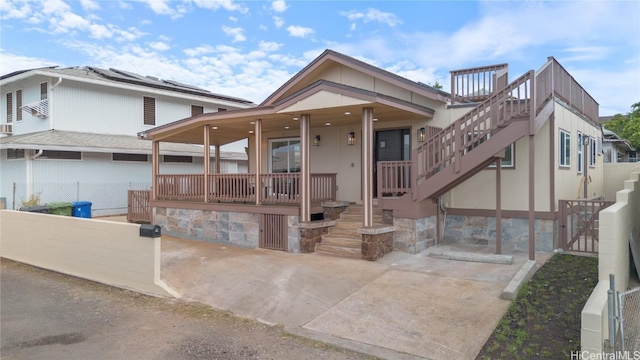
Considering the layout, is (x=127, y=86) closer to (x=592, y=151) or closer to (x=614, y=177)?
(x=592, y=151)

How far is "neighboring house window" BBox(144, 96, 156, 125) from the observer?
18.3 metres

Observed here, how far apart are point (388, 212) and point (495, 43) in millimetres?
9718

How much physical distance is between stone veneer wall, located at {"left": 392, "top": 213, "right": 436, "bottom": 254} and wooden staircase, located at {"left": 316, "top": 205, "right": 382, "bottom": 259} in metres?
0.61

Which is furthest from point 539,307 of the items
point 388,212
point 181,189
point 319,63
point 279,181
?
point 181,189

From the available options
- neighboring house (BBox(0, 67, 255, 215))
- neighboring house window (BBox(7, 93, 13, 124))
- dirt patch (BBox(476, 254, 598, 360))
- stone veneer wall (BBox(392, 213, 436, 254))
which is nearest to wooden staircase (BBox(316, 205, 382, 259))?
stone veneer wall (BBox(392, 213, 436, 254))

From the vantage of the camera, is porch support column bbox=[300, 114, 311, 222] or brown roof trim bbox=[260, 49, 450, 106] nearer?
porch support column bbox=[300, 114, 311, 222]

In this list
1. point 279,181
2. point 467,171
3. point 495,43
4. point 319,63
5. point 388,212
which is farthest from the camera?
point 495,43

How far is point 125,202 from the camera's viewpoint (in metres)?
16.6

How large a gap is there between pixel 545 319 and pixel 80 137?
16676mm

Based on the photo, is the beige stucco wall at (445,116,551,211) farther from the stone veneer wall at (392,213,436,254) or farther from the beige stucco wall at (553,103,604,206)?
the stone veneer wall at (392,213,436,254)

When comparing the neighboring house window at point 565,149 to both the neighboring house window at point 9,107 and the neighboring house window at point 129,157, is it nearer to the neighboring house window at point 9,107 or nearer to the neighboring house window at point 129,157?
the neighboring house window at point 129,157

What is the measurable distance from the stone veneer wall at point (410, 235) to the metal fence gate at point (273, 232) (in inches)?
92.9

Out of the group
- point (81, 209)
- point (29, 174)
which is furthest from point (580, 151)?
point (29, 174)

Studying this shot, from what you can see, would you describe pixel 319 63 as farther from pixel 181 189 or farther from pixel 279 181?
pixel 181 189
